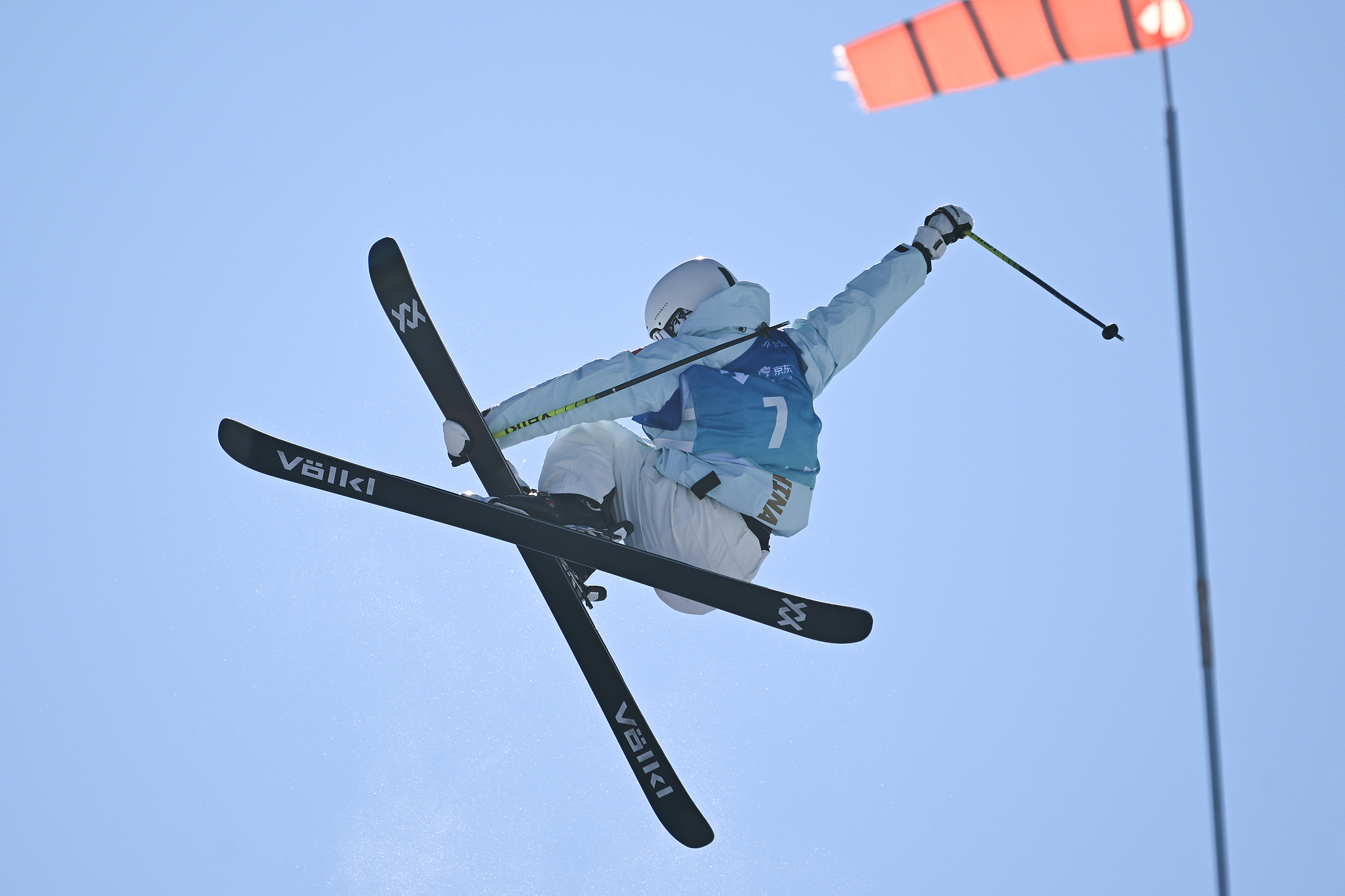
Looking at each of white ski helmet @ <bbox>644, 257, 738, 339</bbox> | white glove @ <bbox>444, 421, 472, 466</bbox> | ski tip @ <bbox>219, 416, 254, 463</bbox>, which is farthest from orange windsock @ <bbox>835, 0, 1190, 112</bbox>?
ski tip @ <bbox>219, 416, 254, 463</bbox>

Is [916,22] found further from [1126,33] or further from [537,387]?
[537,387]

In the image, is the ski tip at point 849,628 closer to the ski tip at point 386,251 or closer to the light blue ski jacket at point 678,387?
the light blue ski jacket at point 678,387

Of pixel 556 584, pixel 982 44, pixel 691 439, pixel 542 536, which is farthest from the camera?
pixel 556 584

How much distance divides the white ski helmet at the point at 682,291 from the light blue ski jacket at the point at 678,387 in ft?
0.19

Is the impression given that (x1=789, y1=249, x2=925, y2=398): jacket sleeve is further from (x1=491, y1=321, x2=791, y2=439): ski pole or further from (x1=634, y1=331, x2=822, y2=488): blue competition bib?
(x1=491, y1=321, x2=791, y2=439): ski pole

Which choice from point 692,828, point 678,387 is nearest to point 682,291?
point 678,387

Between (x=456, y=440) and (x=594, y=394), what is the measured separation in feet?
1.81

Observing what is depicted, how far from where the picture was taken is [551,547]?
5.04m

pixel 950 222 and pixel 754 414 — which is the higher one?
pixel 950 222

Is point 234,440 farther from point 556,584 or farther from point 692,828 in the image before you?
point 692,828

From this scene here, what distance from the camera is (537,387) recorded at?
526 cm

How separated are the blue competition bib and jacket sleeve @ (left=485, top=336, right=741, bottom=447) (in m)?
0.08

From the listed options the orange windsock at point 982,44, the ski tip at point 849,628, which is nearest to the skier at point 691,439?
the ski tip at point 849,628

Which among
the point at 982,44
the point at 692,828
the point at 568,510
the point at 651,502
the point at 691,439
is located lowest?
the point at 692,828
